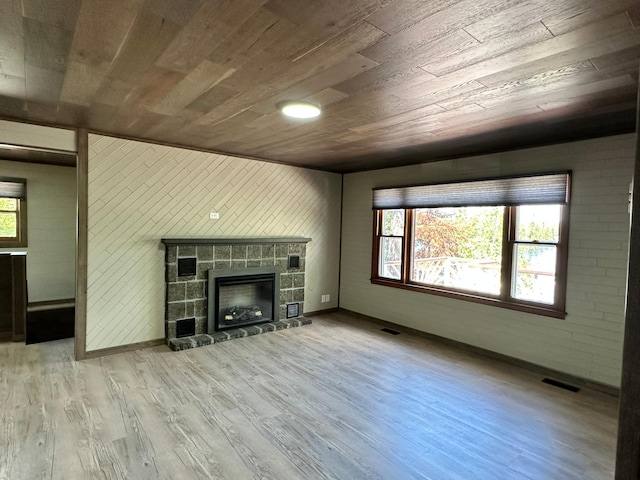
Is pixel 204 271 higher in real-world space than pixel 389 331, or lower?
higher

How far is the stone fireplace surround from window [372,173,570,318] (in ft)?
5.12

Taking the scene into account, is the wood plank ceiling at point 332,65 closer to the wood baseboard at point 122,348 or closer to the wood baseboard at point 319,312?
the wood baseboard at point 122,348

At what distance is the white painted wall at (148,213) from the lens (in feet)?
12.8

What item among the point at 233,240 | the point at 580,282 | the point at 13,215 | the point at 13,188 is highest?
the point at 13,188

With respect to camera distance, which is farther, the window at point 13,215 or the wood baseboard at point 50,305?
the window at point 13,215

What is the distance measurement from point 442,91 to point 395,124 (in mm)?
815

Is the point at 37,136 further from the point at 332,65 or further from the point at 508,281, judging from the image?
the point at 508,281

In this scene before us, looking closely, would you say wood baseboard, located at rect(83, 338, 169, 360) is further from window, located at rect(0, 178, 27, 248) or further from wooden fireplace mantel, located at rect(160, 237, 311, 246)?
window, located at rect(0, 178, 27, 248)

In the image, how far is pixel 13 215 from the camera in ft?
17.4

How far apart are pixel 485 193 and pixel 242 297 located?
345cm

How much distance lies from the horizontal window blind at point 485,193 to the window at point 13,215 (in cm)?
538

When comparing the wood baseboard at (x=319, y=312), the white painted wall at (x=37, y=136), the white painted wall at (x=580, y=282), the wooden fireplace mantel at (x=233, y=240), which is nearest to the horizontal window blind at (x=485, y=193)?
the white painted wall at (x=580, y=282)

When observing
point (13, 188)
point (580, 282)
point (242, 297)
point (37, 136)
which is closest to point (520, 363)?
point (580, 282)

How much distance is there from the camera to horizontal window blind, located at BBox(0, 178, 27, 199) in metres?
5.10
